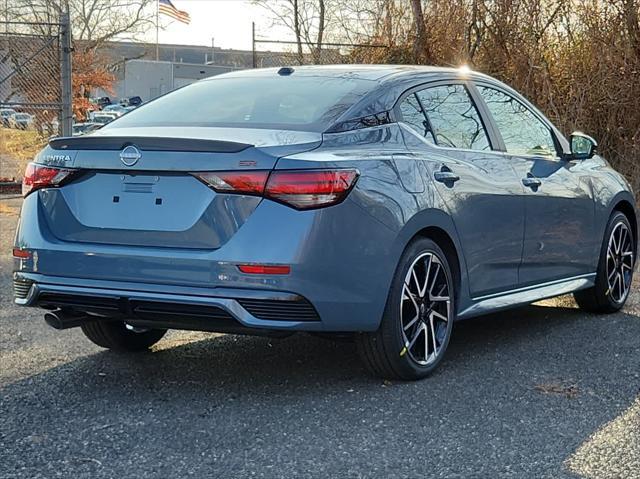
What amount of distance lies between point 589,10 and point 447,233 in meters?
8.76

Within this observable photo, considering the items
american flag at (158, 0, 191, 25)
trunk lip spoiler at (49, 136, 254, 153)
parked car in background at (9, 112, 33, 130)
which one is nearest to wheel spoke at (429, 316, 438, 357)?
trunk lip spoiler at (49, 136, 254, 153)

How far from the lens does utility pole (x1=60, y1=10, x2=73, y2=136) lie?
12570 millimetres

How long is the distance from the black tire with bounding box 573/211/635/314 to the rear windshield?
258 centimetres

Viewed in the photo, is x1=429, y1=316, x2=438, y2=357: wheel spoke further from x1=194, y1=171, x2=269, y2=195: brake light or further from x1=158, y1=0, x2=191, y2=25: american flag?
x1=158, y1=0, x2=191, y2=25: american flag

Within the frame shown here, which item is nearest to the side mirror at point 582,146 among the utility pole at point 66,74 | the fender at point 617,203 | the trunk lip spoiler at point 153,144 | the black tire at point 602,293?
the fender at point 617,203

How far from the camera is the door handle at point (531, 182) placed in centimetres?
552

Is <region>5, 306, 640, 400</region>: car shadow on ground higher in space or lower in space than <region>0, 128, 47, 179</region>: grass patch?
lower

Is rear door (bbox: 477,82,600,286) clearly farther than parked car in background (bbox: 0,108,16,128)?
No

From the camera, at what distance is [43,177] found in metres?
4.35

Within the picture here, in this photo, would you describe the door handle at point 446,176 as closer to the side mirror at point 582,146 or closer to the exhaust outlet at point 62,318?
the side mirror at point 582,146

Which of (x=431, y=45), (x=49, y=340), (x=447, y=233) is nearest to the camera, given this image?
(x=447, y=233)

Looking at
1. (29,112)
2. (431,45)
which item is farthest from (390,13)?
(29,112)

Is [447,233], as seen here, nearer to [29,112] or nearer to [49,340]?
[49,340]

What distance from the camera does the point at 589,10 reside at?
488 inches
